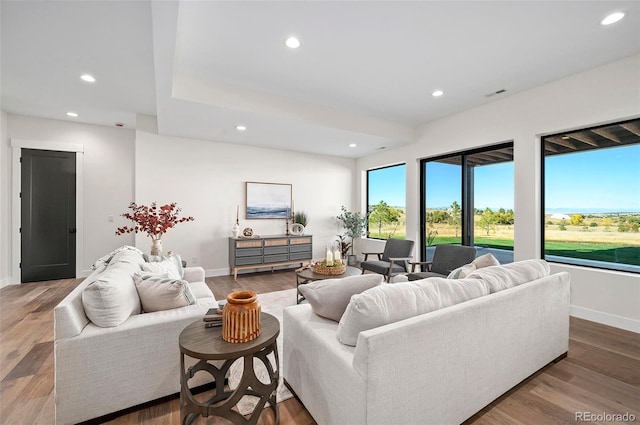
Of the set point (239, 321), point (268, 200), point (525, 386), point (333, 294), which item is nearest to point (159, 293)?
point (239, 321)

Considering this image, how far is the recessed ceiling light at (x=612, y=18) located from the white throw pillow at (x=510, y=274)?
2.16m

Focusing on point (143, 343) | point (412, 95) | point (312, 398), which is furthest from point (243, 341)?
point (412, 95)

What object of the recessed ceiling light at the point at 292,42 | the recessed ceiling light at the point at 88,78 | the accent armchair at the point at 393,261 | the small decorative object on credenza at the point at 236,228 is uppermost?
the recessed ceiling light at the point at 292,42

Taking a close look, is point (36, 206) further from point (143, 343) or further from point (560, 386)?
point (560, 386)

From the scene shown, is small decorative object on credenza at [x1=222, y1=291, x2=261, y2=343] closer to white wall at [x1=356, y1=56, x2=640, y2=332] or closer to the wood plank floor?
the wood plank floor

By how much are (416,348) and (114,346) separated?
1712 millimetres

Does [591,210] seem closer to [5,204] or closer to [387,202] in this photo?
[387,202]

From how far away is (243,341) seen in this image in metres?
1.45

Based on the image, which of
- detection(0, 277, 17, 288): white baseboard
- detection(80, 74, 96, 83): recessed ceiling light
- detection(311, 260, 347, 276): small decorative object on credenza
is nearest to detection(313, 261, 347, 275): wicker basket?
detection(311, 260, 347, 276): small decorative object on credenza

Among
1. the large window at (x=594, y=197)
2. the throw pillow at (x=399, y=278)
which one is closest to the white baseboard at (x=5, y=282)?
the throw pillow at (x=399, y=278)

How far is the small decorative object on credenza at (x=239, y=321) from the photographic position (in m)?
1.45

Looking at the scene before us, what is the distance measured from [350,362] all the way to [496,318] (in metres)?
1.03

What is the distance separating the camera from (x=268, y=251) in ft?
17.5
